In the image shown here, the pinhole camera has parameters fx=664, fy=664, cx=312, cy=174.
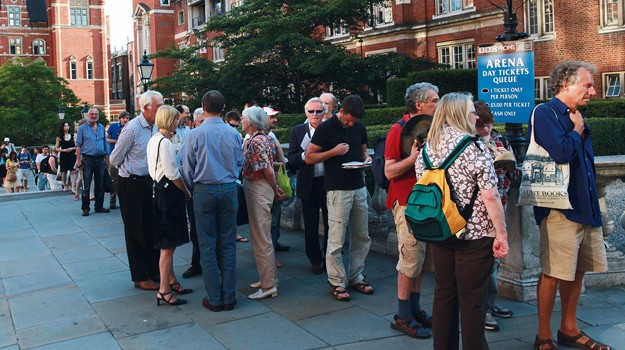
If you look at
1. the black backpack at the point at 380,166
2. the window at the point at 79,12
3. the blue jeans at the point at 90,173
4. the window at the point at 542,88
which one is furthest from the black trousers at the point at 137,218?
the window at the point at 79,12

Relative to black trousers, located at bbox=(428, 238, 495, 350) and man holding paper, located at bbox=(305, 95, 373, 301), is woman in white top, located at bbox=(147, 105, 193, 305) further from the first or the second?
black trousers, located at bbox=(428, 238, 495, 350)

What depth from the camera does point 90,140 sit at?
40.7ft

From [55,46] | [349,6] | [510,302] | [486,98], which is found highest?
[55,46]

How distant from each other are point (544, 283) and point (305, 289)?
2.61 m

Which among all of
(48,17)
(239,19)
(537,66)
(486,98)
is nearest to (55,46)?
(48,17)

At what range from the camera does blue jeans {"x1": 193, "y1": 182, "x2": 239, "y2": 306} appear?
6.11m

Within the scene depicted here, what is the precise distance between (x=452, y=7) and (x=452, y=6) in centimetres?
5

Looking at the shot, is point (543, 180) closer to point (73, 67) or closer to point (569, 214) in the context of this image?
point (569, 214)

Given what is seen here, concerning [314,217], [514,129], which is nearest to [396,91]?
[514,129]

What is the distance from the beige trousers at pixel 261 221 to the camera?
257 inches

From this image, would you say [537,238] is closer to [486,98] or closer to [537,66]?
[486,98]

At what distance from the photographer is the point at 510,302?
19.8 ft

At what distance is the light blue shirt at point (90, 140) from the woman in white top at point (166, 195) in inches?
254

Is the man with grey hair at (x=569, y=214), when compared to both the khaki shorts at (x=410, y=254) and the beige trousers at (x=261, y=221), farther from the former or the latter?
the beige trousers at (x=261, y=221)
